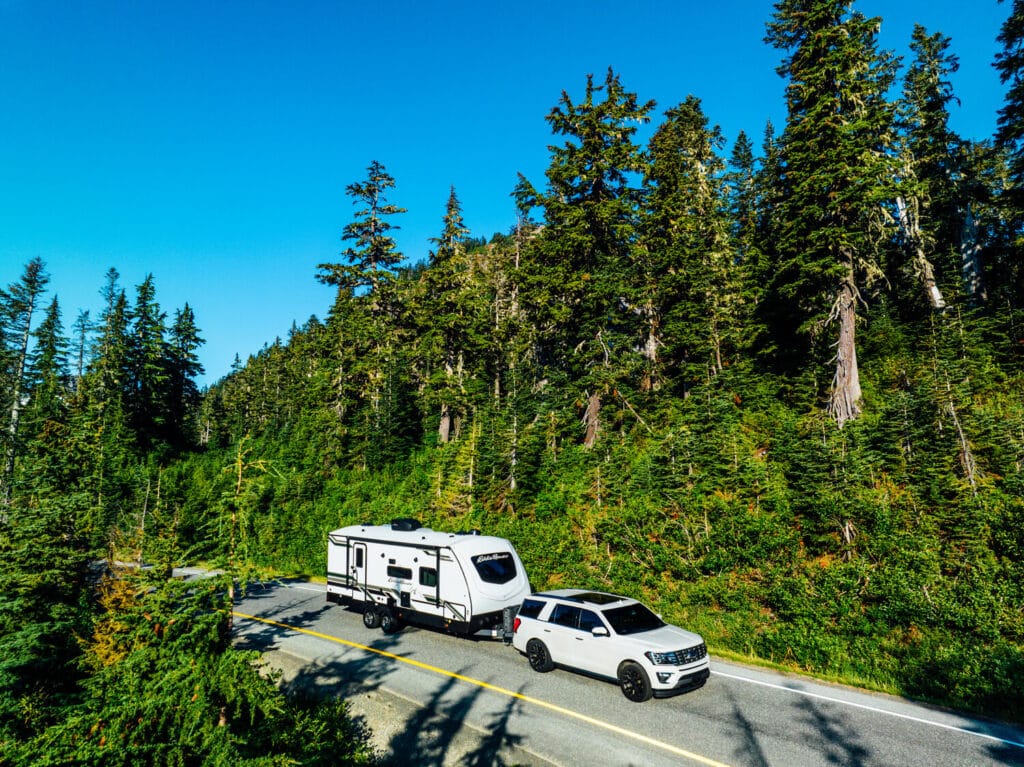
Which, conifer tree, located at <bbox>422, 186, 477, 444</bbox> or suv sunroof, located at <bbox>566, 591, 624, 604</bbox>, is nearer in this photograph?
suv sunroof, located at <bbox>566, 591, 624, 604</bbox>

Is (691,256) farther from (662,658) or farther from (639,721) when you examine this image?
(639,721)

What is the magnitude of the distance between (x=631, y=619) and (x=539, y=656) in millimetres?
2592

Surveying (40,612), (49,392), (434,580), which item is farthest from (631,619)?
(49,392)

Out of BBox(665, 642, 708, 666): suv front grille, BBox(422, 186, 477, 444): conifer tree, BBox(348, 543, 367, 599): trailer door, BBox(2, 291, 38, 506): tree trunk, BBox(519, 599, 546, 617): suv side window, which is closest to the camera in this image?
BBox(665, 642, 708, 666): suv front grille

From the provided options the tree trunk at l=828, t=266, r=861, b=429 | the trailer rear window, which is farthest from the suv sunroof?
the tree trunk at l=828, t=266, r=861, b=429

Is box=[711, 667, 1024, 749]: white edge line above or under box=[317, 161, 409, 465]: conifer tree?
under

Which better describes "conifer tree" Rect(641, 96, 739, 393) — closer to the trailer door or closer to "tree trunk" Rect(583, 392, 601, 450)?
"tree trunk" Rect(583, 392, 601, 450)

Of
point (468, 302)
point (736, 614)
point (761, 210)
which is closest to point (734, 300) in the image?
point (761, 210)

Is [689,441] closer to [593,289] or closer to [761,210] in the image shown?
[593,289]

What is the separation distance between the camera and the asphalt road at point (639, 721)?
849 cm

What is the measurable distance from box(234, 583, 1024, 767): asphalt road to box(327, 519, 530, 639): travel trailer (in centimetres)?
118

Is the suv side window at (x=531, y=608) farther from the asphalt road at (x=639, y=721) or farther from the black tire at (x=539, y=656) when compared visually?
the asphalt road at (x=639, y=721)

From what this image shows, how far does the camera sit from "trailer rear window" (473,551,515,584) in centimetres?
1491

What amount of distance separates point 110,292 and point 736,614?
233 feet
